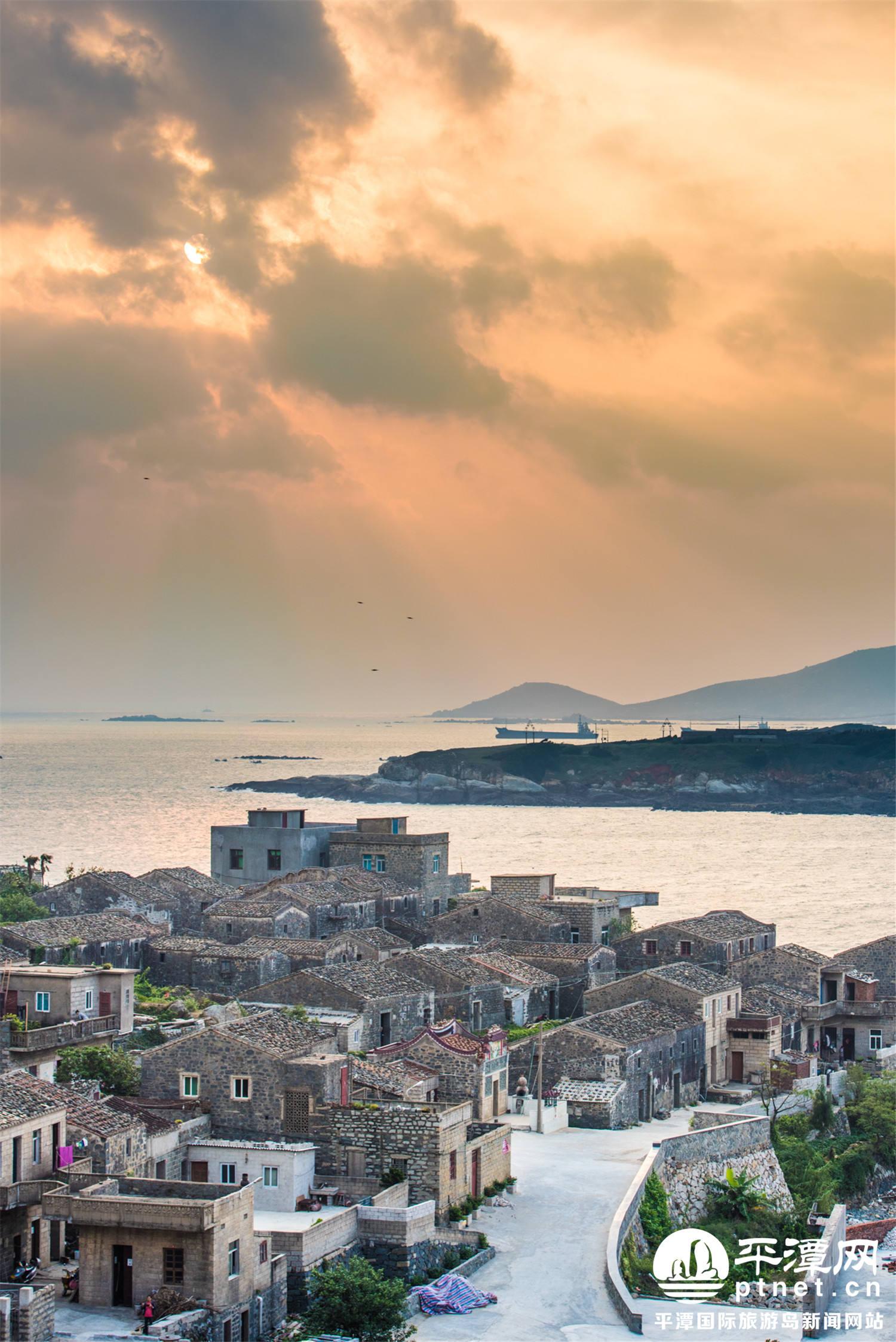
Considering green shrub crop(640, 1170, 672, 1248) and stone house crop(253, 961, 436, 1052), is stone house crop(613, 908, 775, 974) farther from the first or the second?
green shrub crop(640, 1170, 672, 1248)

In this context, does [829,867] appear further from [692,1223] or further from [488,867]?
[692,1223]

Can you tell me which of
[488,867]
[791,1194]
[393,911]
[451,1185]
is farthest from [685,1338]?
[488,867]

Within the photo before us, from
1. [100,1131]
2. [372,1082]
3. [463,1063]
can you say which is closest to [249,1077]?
[372,1082]

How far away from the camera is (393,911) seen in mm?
51094

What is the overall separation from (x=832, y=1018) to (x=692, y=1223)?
14.6 m

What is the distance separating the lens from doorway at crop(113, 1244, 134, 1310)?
2077 centimetres

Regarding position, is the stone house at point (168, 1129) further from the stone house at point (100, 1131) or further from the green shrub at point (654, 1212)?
the green shrub at point (654, 1212)

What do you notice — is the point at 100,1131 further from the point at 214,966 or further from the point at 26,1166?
the point at 214,966

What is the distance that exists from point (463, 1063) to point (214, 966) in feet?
38.4

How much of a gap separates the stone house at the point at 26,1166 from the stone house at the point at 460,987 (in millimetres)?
15509

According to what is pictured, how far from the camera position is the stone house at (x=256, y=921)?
45.4 m

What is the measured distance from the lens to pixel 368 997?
3553 centimetres

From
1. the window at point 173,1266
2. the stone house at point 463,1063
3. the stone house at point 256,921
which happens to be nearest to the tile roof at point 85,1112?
the window at point 173,1266

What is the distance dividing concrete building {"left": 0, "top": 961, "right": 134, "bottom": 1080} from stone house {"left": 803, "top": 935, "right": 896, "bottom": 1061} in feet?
62.9
